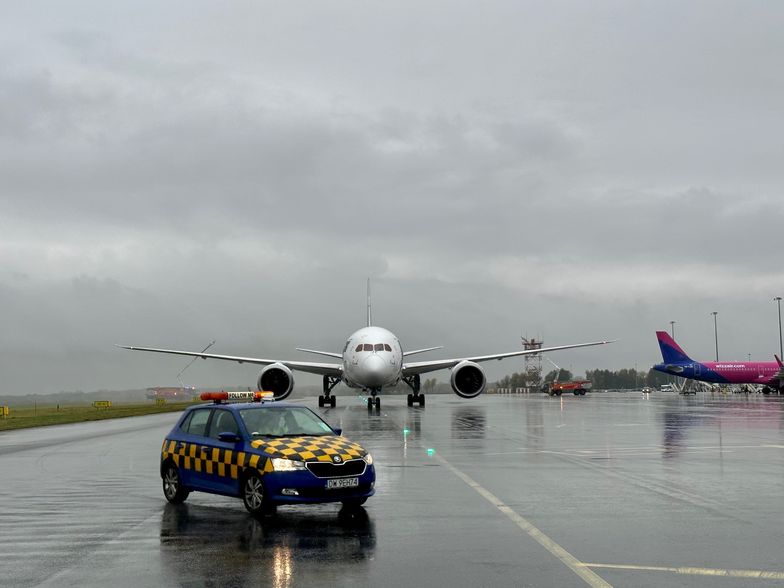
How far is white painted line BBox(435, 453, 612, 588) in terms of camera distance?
24.2 feet

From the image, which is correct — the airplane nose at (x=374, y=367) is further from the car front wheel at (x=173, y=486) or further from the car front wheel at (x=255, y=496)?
the car front wheel at (x=255, y=496)

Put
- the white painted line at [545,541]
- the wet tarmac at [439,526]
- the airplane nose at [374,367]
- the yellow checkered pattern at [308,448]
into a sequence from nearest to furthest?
the white painted line at [545,541]
the wet tarmac at [439,526]
the yellow checkered pattern at [308,448]
the airplane nose at [374,367]

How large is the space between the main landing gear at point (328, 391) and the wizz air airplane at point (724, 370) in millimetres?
46877

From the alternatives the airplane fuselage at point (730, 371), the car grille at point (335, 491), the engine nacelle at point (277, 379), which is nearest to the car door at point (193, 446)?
the car grille at point (335, 491)

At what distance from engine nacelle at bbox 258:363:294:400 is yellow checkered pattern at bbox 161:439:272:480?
118ft

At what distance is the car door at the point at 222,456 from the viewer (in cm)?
1143

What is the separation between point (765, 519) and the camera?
10.4 metres

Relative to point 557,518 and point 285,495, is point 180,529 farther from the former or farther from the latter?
point 557,518

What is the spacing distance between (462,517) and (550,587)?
3735 millimetres

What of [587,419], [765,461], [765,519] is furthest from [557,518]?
[587,419]

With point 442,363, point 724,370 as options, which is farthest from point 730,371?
point 442,363

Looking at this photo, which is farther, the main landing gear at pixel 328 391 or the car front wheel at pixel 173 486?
the main landing gear at pixel 328 391

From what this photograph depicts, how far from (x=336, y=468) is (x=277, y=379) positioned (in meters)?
39.1

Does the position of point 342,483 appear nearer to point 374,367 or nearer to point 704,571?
point 704,571
